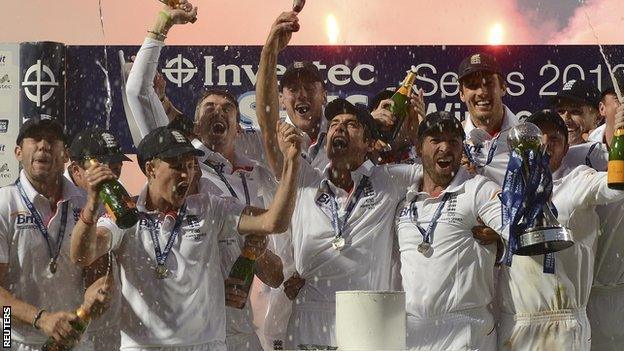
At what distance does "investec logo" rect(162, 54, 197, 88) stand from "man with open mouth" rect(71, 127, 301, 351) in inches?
102

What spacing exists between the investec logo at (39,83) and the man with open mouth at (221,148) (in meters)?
1.59

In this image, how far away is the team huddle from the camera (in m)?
8.34

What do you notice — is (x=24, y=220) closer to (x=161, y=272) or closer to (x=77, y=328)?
(x=77, y=328)

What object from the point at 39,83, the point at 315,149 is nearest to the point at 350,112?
the point at 315,149

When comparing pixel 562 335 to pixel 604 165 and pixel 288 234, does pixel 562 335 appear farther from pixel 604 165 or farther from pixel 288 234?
pixel 288 234

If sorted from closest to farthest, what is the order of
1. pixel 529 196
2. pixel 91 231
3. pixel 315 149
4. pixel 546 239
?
pixel 546 239 < pixel 529 196 < pixel 91 231 < pixel 315 149

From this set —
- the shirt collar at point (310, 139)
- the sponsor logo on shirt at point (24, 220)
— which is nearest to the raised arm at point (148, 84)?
the shirt collar at point (310, 139)

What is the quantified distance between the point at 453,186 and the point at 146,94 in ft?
7.19

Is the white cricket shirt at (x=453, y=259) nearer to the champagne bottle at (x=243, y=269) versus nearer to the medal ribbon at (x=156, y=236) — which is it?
the champagne bottle at (x=243, y=269)

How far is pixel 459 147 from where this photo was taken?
859 centimetres

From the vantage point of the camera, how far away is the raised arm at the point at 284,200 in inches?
325

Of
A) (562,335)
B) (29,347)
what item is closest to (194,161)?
(29,347)

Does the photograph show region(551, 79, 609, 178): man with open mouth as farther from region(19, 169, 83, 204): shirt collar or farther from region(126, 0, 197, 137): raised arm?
region(19, 169, 83, 204): shirt collar

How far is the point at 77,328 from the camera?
829 cm
